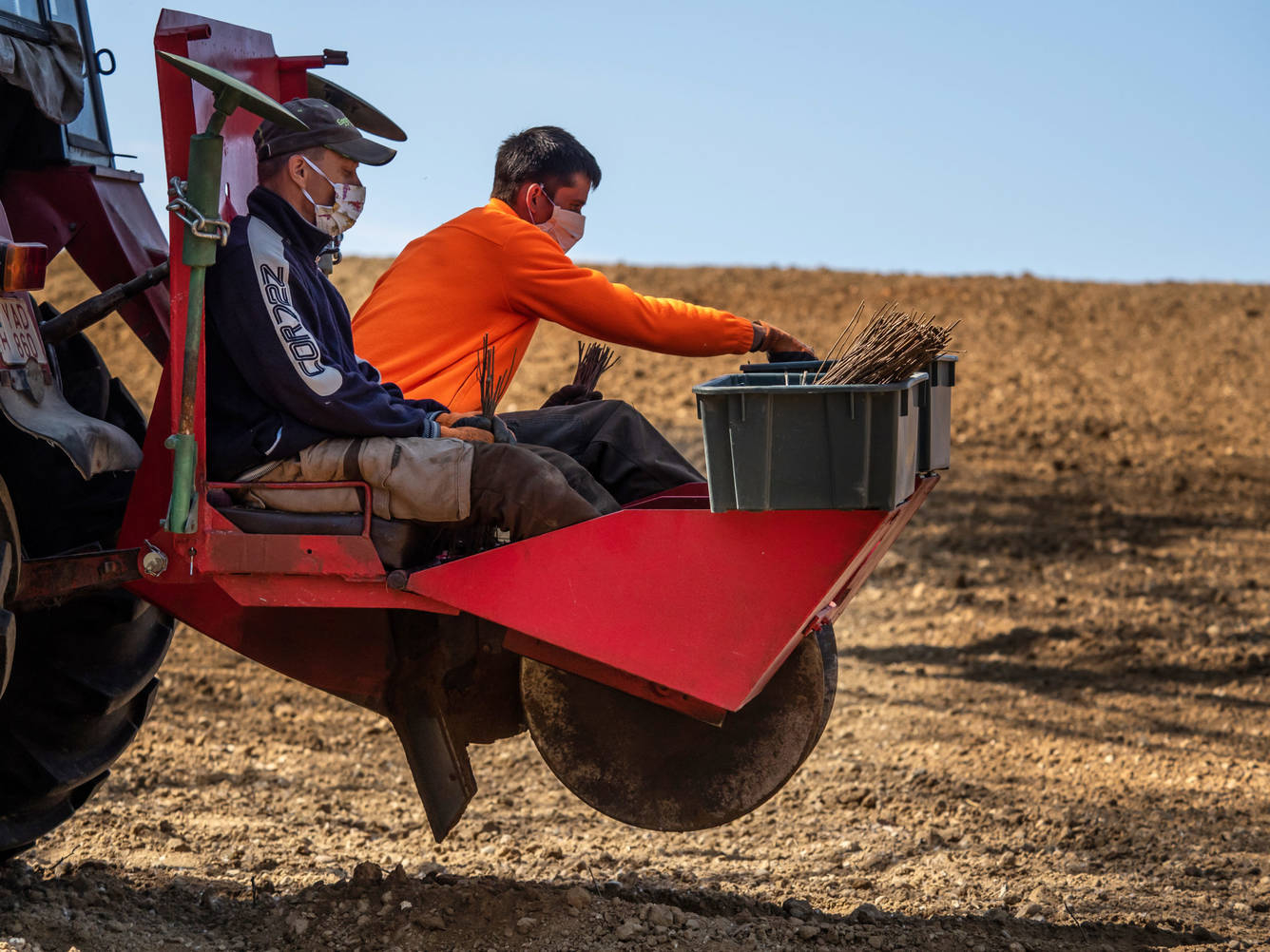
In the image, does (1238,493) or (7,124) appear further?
(1238,493)

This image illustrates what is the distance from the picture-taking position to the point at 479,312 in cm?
378

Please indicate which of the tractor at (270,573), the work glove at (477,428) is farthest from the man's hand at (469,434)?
the tractor at (270,573)

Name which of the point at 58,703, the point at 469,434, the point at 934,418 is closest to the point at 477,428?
the point at 469,434

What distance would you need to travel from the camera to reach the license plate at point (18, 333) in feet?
9.95

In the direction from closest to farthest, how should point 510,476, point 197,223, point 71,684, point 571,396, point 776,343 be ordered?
1. point 197,223
2. point 510,476
3. point 776,343
4. point 71,684
5. point 571,396

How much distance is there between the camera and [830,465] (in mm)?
2844

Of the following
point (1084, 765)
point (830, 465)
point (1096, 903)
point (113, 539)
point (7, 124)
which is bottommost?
point (1084, 765)

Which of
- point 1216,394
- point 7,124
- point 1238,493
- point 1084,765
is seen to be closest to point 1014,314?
point 1216,394

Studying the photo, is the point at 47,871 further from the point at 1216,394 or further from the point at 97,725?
the point at 1216,394

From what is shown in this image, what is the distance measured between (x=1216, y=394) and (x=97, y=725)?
40.2 ft

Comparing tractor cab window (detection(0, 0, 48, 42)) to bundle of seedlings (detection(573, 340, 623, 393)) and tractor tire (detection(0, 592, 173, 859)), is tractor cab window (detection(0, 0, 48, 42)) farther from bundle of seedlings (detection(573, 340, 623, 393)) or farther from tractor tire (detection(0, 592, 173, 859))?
bundle of seedlings (detection(573, 340, 623, 393))

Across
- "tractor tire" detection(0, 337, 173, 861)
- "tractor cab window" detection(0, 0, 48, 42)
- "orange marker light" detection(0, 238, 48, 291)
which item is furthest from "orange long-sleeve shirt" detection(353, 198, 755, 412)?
"tractor cab window" detection(0, 0, 48, 42)

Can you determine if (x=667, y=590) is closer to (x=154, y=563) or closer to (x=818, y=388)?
(x=818, y=388)

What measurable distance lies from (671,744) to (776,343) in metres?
1.08
